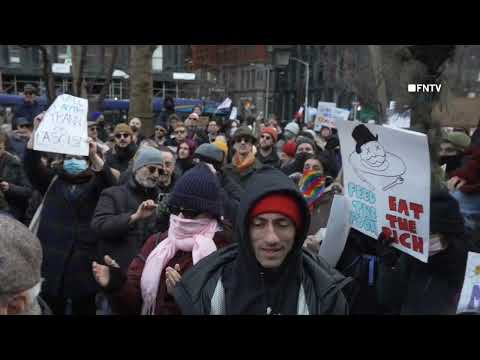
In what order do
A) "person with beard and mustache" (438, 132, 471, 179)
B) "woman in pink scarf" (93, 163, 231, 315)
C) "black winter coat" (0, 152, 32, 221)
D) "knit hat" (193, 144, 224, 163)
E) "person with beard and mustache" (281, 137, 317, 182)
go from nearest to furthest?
1. "woman in pink scarf" (93, 163, 231, 315)
2. "black winter coat" (0, 152, 32, 221)
3. "knit hat" (193, 144, 224, 163)
4. "person with beard and mustache" (438, 132, 471, 179)
5. "person with beard and mustache" (281, 137, 317, 182)

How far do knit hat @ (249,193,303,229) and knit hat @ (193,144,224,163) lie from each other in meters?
3.27

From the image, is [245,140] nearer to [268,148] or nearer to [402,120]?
[268,148]

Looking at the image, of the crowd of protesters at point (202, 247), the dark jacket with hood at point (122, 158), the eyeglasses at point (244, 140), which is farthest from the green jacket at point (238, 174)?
the dark jacket with hood at point (122, 158)

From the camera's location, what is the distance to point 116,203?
3562 millimetres

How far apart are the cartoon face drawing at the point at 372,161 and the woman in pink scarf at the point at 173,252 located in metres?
0.77

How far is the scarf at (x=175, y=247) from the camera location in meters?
2.42

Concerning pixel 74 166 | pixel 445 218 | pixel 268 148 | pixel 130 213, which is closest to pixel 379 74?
pixel 268 148

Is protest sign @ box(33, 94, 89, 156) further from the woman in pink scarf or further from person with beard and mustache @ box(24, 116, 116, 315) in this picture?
the woman in pink scarf

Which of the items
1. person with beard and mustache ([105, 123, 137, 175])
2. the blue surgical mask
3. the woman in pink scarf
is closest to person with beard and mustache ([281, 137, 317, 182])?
person with beard and mustache ([105, 123, 137, 175])

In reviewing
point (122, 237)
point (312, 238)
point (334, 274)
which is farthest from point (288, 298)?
point (122, 237)

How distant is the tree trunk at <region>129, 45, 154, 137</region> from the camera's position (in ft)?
33.1

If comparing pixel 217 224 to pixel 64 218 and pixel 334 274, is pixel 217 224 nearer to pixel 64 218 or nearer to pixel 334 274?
pixel 334 274

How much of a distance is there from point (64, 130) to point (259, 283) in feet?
9.01
